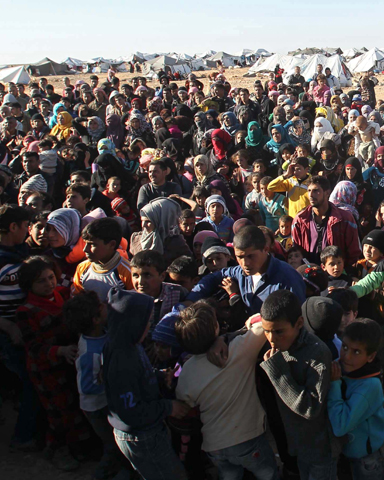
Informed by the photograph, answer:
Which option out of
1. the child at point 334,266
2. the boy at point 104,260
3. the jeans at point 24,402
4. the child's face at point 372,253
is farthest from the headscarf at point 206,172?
the jeans at point 24,402

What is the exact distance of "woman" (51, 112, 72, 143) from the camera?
1017cm

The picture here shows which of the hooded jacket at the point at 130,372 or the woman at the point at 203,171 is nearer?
the hooded jacket at the point at 130,372

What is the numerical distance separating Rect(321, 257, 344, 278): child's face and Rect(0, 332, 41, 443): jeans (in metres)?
2.60

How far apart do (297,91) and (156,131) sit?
6.67 meters

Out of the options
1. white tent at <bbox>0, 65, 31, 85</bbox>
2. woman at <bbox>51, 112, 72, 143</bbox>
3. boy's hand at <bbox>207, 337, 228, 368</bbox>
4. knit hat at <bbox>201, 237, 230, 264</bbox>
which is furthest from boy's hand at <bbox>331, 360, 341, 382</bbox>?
white tent at <bbox>0, 65, 31, 85</bbox>

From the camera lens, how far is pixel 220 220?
5.43m

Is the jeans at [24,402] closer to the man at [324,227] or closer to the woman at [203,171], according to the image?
the man at [324,227]

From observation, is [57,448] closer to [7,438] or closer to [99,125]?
[7,438]

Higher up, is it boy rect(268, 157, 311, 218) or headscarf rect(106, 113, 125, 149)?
headscarf rect(106, 113, 125, 149)

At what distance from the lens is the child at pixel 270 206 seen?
605 cm

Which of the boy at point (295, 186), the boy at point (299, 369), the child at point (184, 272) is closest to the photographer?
the boy at point (299, 369)

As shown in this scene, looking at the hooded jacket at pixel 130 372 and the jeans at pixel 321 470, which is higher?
the hooded jacket at pixel 130 372

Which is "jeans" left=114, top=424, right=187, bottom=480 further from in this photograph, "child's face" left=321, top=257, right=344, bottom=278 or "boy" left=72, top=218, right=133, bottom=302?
"child's face" left=321, top=257, right=344, bottom=278

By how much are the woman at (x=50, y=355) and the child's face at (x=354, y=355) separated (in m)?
1.73
